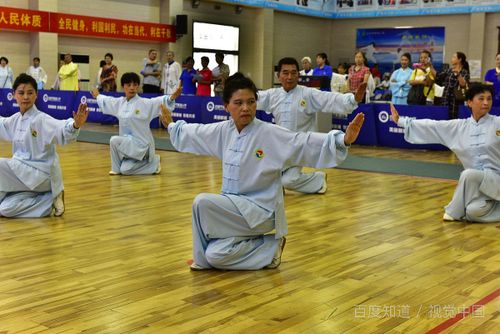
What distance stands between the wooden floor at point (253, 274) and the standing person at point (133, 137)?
1710 millimetres

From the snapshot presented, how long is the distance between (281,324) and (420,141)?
3.65 m

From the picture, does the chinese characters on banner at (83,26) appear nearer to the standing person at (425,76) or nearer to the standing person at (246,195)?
the standing person at (425,76)

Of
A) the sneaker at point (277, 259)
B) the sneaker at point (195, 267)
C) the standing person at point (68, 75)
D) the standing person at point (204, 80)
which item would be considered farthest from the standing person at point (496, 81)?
the standing person at point (68, 75)

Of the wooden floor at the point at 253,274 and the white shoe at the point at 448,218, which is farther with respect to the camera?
the white shoe at the point at 448,218

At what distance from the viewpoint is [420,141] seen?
658 cm

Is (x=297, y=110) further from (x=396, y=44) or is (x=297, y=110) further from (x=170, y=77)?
(x=396, y=44)

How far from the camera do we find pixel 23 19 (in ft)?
59.4

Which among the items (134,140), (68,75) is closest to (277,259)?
(134,140)

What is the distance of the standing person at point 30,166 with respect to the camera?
6.11 meters

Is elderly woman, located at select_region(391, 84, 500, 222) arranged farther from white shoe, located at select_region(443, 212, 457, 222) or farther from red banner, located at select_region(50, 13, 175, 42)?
red banner, located at select_region(50, 13, 175, 42)

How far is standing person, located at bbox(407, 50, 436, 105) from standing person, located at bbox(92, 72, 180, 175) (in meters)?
6.03

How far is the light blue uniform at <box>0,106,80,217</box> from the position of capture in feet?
20.1

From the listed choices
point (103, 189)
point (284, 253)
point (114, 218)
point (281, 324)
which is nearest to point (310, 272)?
point (284, 253)

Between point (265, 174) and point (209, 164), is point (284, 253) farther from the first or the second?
point (209, 164)
